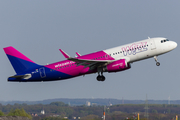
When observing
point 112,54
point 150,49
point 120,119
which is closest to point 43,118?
point 120,119

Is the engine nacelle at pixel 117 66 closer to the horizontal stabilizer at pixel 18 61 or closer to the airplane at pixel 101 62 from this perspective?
the airplane at pixel 101 62

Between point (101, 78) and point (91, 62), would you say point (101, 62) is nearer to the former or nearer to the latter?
point (91, 62)

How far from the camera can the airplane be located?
47.0 meters

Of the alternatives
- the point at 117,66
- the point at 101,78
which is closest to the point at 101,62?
the point at 117,66

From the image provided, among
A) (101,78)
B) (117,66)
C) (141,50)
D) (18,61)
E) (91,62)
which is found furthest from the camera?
(18,61)

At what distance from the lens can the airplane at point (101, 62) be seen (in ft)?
154

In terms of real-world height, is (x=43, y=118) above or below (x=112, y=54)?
below

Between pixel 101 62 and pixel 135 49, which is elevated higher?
pixel 135 49

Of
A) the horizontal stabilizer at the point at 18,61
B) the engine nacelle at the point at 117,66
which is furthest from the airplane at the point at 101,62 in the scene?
the horizontal stabilizer at the point at 18,61

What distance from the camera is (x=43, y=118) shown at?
60.3 m

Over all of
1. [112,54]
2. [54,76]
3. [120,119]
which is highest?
[112,54]

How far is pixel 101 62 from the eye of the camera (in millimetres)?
47094

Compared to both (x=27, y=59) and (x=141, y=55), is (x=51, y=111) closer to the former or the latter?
(x=27, y=59)

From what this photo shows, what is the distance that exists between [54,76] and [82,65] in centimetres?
514
